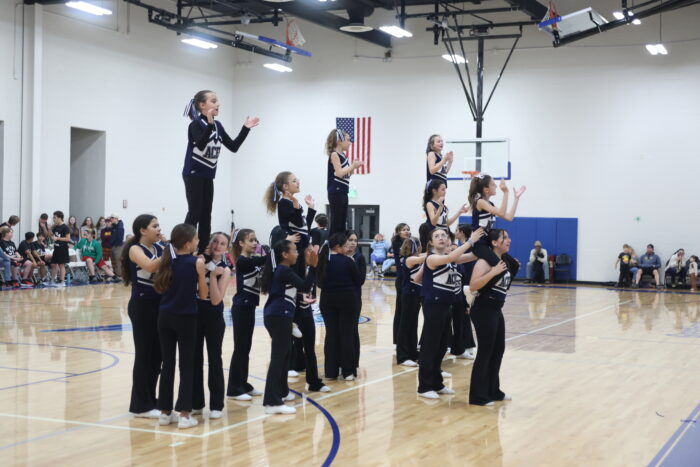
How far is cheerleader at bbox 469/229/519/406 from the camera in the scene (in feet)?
24.2

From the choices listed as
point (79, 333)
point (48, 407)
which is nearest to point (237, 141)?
point (48, 407)

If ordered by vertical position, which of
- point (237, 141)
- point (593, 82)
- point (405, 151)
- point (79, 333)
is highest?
point (593, 82)

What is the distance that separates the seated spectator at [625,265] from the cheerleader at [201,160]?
1788 centimetres

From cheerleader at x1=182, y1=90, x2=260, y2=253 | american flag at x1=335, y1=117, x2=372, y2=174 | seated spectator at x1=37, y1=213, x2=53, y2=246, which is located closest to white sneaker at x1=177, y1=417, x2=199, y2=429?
cheerleader at x1=182, y1=90, x2=260, y2=253

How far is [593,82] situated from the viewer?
77.6 ft

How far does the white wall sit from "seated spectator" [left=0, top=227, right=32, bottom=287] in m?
1.72

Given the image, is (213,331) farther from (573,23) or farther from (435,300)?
(573,23)

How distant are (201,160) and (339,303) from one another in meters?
2.35

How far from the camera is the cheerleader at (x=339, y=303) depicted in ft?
28.1

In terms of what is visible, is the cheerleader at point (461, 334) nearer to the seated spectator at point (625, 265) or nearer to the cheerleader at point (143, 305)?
the cheerleader at point (143, 305)

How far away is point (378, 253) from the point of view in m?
25.5

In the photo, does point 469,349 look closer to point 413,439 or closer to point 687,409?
point 687,409

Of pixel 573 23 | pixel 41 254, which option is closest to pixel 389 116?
pixel 573 23

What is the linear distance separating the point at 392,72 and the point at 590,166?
7.23 metres
